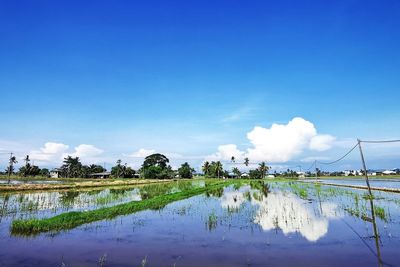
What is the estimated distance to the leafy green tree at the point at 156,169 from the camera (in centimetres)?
7671

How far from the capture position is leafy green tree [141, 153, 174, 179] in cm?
7671

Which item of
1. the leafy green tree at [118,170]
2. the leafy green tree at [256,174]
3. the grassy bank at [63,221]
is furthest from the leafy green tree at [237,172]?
the grassy bank at [63,221]

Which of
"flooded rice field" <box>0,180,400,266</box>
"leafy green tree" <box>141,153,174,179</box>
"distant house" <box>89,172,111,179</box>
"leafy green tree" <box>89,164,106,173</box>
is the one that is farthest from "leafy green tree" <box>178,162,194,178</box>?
"flooded rice field" <box>0,180,400,266</box>

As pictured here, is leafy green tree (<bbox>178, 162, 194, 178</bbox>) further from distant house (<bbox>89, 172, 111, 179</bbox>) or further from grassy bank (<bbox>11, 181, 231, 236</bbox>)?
grassy bank (<bbox>11, 181, 231, 236</bbox>)

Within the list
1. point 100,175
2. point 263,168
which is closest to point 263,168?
point 263,168

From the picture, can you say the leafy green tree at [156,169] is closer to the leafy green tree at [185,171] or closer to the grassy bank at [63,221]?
the leafy green tree at [185,171]

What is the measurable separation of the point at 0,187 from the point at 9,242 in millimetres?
25679

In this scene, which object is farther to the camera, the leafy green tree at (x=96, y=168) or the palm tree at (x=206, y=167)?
the palm tree at (x=206, y=167)

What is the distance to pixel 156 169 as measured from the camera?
254ft

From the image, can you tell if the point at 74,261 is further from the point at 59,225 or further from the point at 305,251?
the point at 305,251

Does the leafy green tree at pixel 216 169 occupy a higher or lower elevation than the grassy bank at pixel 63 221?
higher

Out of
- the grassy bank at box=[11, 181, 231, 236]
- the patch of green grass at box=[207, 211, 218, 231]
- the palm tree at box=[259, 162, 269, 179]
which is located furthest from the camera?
the palm tree at box=[259, 162, 269, 179]

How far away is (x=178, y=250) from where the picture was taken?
30.2 ft

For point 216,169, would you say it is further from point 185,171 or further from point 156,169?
point 156,169
